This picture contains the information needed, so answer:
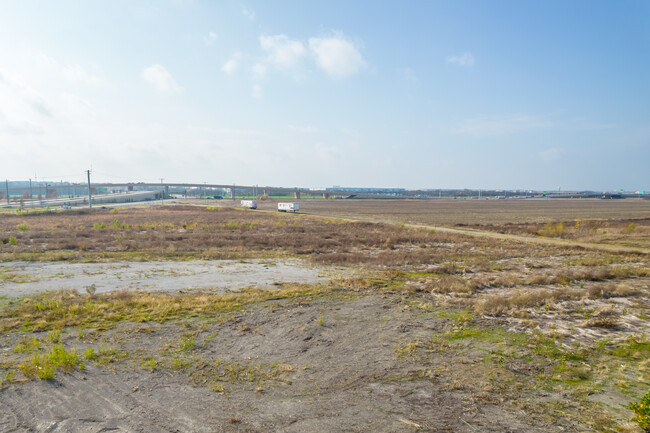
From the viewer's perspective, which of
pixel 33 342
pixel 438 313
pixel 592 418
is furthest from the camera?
pixel 438 313

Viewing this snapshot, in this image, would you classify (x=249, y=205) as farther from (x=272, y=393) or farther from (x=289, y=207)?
(x=272, y=393)

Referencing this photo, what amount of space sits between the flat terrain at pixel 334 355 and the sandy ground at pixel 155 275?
54 cm

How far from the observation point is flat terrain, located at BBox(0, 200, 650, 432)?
8328 millimetres

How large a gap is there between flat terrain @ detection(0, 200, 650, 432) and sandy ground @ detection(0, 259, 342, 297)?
54 centimetres

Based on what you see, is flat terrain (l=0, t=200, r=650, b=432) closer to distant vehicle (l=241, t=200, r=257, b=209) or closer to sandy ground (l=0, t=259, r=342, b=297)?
sandy ground (l=0, t=259, r=342, b=297)

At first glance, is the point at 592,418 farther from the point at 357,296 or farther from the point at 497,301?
the point at 357,296

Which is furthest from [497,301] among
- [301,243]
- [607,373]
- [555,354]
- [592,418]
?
[301,243]

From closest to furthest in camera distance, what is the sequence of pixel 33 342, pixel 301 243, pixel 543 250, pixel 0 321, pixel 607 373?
pixel 607 373 → pixel 33 342 → pixel 0 321 → pixel 543 250 → pixel 301 243

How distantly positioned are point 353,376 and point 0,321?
13.9 metres

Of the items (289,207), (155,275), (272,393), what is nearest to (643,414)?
(272,393)

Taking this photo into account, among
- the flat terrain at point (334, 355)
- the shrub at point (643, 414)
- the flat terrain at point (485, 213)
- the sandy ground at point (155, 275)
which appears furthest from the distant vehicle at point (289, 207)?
the shrub at point (643, 414)

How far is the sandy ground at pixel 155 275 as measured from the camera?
21203mm

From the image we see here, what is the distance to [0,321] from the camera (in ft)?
46.9

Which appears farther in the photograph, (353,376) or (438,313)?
(438,313)
